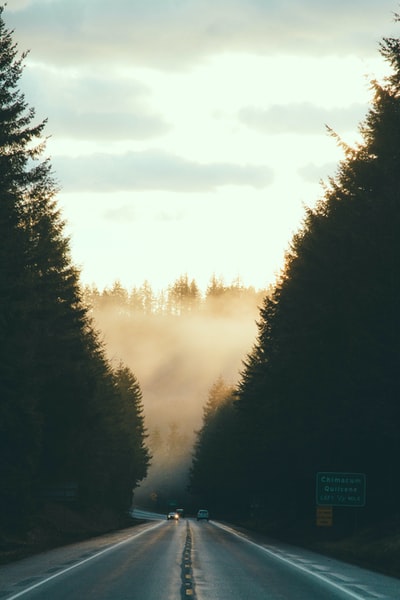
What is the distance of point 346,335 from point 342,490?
6.85 metres

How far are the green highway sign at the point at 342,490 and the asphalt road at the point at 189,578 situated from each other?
7.24 metres

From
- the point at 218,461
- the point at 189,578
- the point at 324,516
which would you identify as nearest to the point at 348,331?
the point at 324,516

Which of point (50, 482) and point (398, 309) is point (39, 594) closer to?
point (398, 309)

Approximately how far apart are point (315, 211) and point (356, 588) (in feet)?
98.5

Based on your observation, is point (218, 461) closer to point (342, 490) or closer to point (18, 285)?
point (342, 490)

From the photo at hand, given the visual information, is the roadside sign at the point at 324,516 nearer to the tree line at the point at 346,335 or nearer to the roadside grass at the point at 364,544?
the roadside grass at the point at 364,544

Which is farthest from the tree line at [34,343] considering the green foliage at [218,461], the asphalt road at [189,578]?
the green foliage at [218,461]

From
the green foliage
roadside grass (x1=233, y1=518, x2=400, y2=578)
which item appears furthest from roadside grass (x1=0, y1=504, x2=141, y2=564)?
the green foliage

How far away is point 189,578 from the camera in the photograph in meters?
23.4

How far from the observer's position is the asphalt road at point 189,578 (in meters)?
19.5

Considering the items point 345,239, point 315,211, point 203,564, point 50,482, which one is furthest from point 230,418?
point 203,564

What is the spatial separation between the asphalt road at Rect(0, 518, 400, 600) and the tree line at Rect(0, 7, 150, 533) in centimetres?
570

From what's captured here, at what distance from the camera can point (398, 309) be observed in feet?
113

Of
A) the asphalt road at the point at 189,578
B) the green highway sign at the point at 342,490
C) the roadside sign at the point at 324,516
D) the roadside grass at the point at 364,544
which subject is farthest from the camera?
the roadside sign at the point at 324,516
